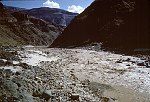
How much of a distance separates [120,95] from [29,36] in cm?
10831

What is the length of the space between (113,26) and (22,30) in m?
66.0

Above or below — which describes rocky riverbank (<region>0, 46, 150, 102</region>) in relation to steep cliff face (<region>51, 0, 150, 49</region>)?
below

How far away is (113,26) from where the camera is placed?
6612 cm

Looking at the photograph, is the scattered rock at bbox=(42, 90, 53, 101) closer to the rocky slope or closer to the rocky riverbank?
the rocky riverbank

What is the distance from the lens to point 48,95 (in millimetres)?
13586

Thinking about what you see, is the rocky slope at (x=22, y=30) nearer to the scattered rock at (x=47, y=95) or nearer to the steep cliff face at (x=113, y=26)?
the steep cliff face at (x=113, y=26)

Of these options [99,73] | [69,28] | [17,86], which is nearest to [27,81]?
[17,86]

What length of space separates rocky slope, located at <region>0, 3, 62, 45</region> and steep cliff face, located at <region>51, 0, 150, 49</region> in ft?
105

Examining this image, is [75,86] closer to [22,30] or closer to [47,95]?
[47,95]

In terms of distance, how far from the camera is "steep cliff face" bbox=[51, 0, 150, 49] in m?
56.6

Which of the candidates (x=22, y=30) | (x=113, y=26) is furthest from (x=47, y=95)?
(x=22, y=30)

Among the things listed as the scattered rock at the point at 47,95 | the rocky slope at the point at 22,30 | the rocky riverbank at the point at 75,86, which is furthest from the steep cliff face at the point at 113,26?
the scattered rock at the point at 47,95

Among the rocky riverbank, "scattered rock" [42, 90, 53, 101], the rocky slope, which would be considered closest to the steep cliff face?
the rocky riverbank

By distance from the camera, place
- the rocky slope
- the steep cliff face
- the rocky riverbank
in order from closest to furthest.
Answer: the rocky riverbank
the steep cliff face
the rocky slope
